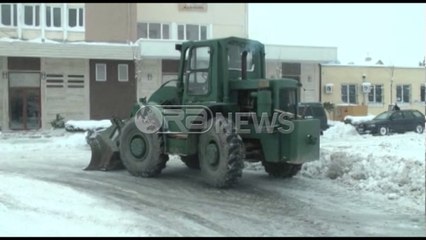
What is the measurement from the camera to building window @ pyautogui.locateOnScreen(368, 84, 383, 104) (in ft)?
149

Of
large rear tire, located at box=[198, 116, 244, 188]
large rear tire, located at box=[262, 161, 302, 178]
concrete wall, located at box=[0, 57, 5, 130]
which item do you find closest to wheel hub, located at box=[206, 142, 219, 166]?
large rear tire, located at box=[198, 116, 244, 188]

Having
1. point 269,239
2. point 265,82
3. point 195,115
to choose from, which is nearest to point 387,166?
point 265,82

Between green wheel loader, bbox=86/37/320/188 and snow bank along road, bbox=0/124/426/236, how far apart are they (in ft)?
1.56

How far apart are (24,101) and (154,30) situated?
1065 centimetres

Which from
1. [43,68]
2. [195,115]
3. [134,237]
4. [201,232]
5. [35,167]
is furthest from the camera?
[43,68]

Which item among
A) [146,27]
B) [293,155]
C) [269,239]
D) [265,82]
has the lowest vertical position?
[269,239]

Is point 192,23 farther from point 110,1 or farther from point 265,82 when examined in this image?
point 265,82

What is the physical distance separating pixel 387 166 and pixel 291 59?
28.5 metres

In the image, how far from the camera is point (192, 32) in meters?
42.3

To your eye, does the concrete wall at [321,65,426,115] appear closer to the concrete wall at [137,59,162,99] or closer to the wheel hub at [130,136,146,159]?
the concrete wall at [137,59,162,99]

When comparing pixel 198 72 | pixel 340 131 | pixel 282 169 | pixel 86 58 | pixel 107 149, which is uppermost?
pixel 86 58

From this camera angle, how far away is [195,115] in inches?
483

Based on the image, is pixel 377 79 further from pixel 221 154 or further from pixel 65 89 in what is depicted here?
pixel 221 154

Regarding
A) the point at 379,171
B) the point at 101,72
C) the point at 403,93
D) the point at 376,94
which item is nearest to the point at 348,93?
the point at 376,94
